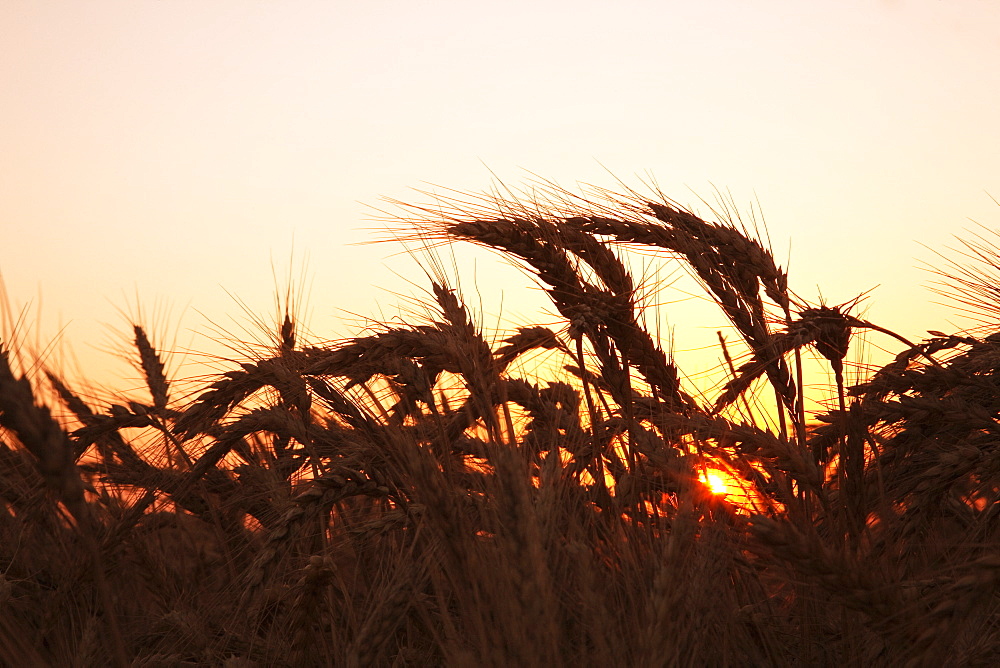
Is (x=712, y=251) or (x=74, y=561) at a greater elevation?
(x=712, y=251)

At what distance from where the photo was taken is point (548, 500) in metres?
1.54

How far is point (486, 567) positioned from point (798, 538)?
54 centimetres

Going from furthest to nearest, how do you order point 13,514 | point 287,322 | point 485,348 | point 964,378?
point 287,322 → point 13,514 → point 485,348 → point 964,378

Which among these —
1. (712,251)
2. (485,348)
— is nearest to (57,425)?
(485,348)

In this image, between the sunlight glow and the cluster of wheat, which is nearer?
the cluster of wheat

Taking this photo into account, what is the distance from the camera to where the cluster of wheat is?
4.43 ft

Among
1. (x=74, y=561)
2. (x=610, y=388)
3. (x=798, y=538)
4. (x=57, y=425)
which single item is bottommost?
(x=74, y=561)

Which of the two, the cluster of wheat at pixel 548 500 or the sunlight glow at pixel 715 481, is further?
the sunlight glow at pixel 715 481

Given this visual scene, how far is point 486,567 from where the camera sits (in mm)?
1391

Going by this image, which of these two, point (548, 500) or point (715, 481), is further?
point (715, 481)

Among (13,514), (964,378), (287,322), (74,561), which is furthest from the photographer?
(287,322)

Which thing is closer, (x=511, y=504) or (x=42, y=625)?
(x=511, y=504)

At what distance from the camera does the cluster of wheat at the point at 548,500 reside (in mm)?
1352

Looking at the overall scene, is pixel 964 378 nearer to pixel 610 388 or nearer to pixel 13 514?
pixel 610 388
